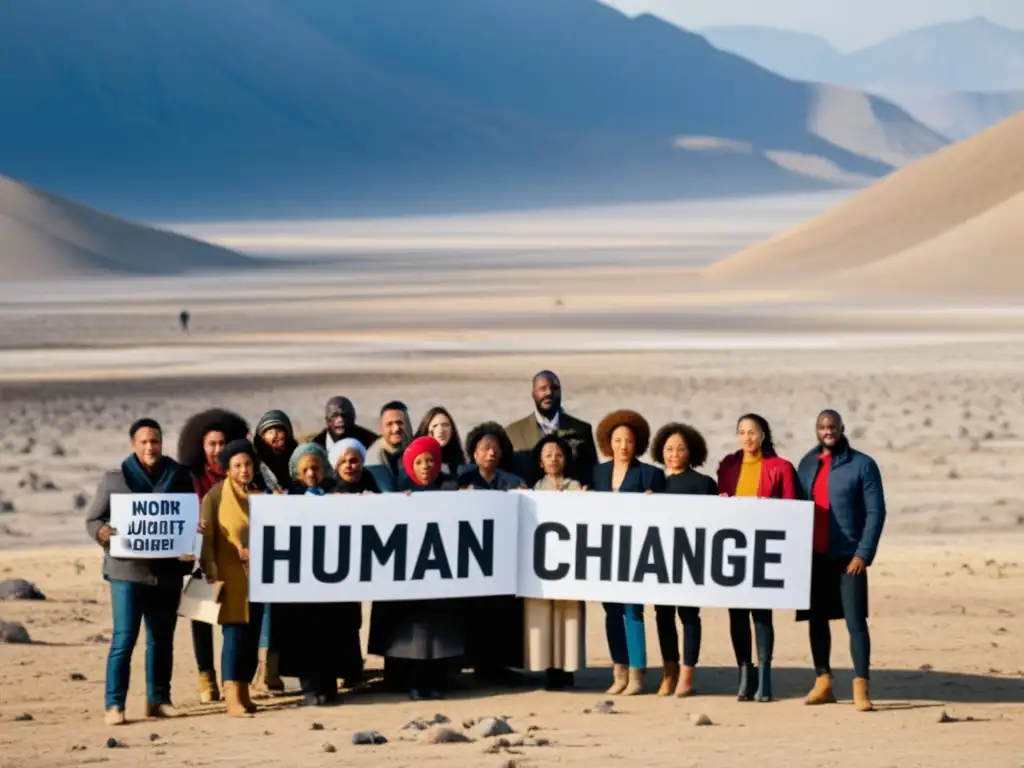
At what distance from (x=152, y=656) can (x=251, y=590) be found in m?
0.53

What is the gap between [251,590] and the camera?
35.2 feet

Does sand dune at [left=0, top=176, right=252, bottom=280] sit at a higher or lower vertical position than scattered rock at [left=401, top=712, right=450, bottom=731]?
higher

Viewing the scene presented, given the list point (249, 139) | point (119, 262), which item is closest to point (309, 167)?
point (249, 139)

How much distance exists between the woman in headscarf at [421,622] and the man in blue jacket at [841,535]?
1.57m

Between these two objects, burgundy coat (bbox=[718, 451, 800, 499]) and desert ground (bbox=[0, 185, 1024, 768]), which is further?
burgundy coat (bbox=[718, 451, 800, 499])

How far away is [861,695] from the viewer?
10852 mm

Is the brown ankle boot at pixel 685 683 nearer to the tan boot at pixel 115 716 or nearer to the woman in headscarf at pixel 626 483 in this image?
the woman in headscarf at pixel 626 483

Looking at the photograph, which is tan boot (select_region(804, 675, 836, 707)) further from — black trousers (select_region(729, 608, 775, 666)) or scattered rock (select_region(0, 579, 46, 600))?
scattered rock (select_region(0, 579, 46, 600))

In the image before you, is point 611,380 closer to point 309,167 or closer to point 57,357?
point 57,357

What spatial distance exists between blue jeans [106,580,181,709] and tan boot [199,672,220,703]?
0.39 m

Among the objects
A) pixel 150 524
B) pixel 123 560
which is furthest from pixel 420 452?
pixel 123 560

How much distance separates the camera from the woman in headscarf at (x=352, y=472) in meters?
10.9

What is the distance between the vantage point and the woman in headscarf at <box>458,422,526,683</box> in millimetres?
11125

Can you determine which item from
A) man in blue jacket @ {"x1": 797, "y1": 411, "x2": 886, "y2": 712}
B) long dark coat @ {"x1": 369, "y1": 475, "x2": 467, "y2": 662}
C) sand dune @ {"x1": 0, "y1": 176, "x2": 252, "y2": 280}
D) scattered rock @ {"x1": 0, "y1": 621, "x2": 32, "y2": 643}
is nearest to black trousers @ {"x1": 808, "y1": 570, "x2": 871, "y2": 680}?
man in blue jacket @ {"x1": 797, "y1": 411, "x2": 886, "y2": 712}
